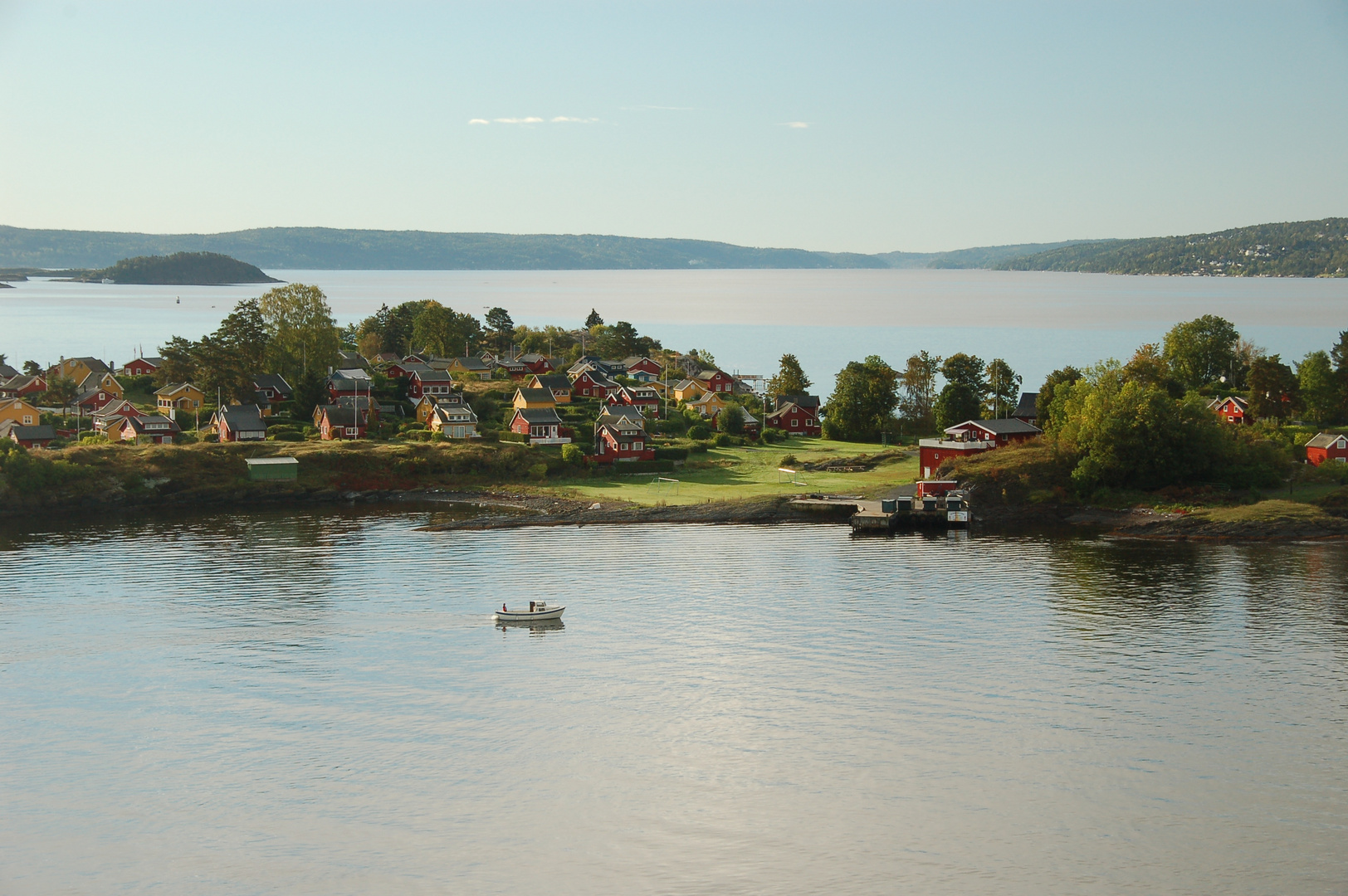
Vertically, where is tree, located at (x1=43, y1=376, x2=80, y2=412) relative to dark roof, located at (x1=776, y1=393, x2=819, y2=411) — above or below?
above

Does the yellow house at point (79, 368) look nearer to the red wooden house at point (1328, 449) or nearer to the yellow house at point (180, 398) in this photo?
the yellow house at point (180, 398)

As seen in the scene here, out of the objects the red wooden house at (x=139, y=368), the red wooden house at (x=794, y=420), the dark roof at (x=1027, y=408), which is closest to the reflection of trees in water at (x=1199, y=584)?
the dark roof at (x=1027, y=408)

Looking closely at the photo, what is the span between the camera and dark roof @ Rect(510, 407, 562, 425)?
6881 centimetres

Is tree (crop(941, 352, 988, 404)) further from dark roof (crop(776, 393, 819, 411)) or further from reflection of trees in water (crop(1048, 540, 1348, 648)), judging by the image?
reflection of trees in water (crop(1048, 540, 1348, 648))

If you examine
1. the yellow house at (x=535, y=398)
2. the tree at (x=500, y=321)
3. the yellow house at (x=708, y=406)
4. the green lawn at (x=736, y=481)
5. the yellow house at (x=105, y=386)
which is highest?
the tree at (x=500, y=321)

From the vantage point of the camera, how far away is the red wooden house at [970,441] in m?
59.3

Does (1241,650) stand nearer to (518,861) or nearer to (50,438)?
(518,861)

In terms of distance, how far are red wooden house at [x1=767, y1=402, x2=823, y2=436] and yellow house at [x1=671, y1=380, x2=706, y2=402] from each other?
23.5ft

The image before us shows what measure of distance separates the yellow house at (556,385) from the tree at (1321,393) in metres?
50.5

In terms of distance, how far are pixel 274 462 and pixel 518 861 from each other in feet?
147

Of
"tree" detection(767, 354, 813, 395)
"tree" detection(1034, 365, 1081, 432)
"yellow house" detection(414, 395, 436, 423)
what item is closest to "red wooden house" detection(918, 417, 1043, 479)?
"tree" detection(1034, 365, 1081, 432)

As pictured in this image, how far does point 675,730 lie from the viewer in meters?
26.9

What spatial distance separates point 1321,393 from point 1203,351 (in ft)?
45.7

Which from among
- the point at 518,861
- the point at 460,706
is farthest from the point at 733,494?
the point at 518,861
